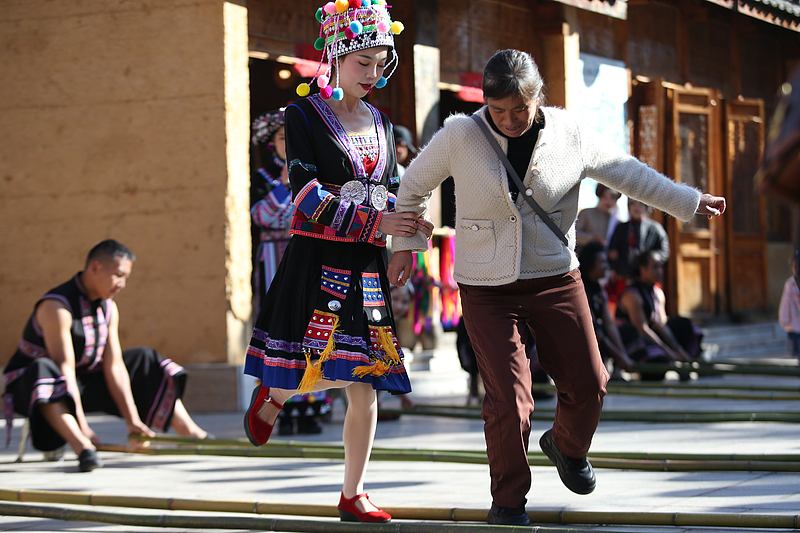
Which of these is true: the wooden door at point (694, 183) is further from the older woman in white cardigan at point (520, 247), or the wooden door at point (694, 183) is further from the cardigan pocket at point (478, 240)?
the cardigan pocket at point (478, 240)

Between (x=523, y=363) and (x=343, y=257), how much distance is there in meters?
0.72

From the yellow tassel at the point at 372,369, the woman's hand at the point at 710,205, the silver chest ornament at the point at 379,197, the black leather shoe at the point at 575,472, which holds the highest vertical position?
the silver chest ornament at the point at 379,197

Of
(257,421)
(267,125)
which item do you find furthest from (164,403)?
(257,421)

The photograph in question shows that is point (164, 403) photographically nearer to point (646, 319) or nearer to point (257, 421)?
point (257, 421)

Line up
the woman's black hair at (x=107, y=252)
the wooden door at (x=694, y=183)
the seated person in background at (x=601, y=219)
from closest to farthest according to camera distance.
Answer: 1. the woman's black hair at (x=107, y=252)
2. the seated person in background at (x=601, y=219)
3. the wooden door at (x=694, y=183)

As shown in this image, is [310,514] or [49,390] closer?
[310,514]

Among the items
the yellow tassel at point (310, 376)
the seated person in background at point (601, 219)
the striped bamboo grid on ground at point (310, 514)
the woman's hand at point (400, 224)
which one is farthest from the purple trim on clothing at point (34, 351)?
the seated person in background at point (601, 219)

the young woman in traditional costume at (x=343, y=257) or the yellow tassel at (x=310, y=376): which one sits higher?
the young woman in traditional costume at (x=343, y=257)

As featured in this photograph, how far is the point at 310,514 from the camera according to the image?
12.0ft

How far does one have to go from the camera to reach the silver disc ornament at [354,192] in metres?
3.62

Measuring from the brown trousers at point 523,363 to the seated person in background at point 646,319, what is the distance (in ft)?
18.8

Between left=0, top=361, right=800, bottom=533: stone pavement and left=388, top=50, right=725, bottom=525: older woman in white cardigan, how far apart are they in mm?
425

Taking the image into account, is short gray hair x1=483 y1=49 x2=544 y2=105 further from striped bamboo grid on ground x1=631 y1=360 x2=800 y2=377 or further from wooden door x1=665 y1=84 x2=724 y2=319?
wooden door x1=665 y1=84 x2=724 y2=319

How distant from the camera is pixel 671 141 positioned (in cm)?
1220
